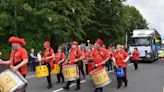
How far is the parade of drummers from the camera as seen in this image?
11766 millimetres

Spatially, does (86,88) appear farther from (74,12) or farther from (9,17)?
(74,12)

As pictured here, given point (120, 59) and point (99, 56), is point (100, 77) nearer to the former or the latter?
point (99, 56)

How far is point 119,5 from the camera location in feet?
184

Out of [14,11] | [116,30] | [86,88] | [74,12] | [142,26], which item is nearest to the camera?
[86,88]

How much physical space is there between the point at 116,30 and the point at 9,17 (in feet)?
95.5

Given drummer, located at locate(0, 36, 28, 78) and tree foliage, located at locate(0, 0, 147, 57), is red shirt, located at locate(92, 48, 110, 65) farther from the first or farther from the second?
tree foliage, located at locate(0, 0, 147, 57)

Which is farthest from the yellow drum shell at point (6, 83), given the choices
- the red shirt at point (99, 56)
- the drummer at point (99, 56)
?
the red shirt at point (99, 56)

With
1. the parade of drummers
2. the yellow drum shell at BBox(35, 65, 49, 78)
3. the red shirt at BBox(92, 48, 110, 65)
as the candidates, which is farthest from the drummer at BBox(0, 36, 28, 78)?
Result: the yellow drum shell at BBox(35, 65, 49, 78)

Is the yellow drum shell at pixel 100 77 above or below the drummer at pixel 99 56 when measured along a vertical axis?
below

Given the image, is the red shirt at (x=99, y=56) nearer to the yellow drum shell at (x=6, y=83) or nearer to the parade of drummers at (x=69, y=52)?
the parade of drummers at (x=69, y=52)

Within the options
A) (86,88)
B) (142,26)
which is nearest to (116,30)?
(86,88)

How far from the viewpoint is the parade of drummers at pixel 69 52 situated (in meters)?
11.8

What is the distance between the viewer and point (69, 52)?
16.6 meters

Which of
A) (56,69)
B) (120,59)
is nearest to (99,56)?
(120,59)
